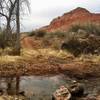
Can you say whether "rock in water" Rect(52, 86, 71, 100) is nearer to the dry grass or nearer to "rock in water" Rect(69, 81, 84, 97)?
"rock in water" Rect(69, 81, 84, 97)

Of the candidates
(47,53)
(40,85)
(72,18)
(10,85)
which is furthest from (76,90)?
(72,18)

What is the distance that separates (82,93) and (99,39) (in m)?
13.0

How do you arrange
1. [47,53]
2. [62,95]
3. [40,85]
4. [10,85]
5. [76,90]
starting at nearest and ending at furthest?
[62,95]
[76,90]
[10,85]
[40,85]
[47,53]

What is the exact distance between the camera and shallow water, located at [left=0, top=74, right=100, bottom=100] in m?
14.2

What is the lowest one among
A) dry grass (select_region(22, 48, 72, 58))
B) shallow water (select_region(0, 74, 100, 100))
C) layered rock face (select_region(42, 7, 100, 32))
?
shallow water (select_region(0, 74, 100, 100))

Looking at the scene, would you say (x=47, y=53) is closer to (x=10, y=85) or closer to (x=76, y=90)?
(x=10, y=85)

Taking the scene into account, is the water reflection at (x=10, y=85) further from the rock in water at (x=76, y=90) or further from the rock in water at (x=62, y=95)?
the rock in water at (x=76, y=90)

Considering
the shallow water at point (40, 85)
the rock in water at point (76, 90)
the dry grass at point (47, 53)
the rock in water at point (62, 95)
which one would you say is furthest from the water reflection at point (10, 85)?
the dry grass at point (47, 53)

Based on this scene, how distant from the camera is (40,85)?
639 inches

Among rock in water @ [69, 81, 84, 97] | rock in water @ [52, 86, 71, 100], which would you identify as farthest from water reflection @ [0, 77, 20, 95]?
rock in water @ [69, 81, 84, 97]

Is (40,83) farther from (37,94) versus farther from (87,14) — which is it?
(87,14)

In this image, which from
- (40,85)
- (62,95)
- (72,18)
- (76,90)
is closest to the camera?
(62,95)

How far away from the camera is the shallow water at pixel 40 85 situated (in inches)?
560

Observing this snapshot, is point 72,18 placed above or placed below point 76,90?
above
